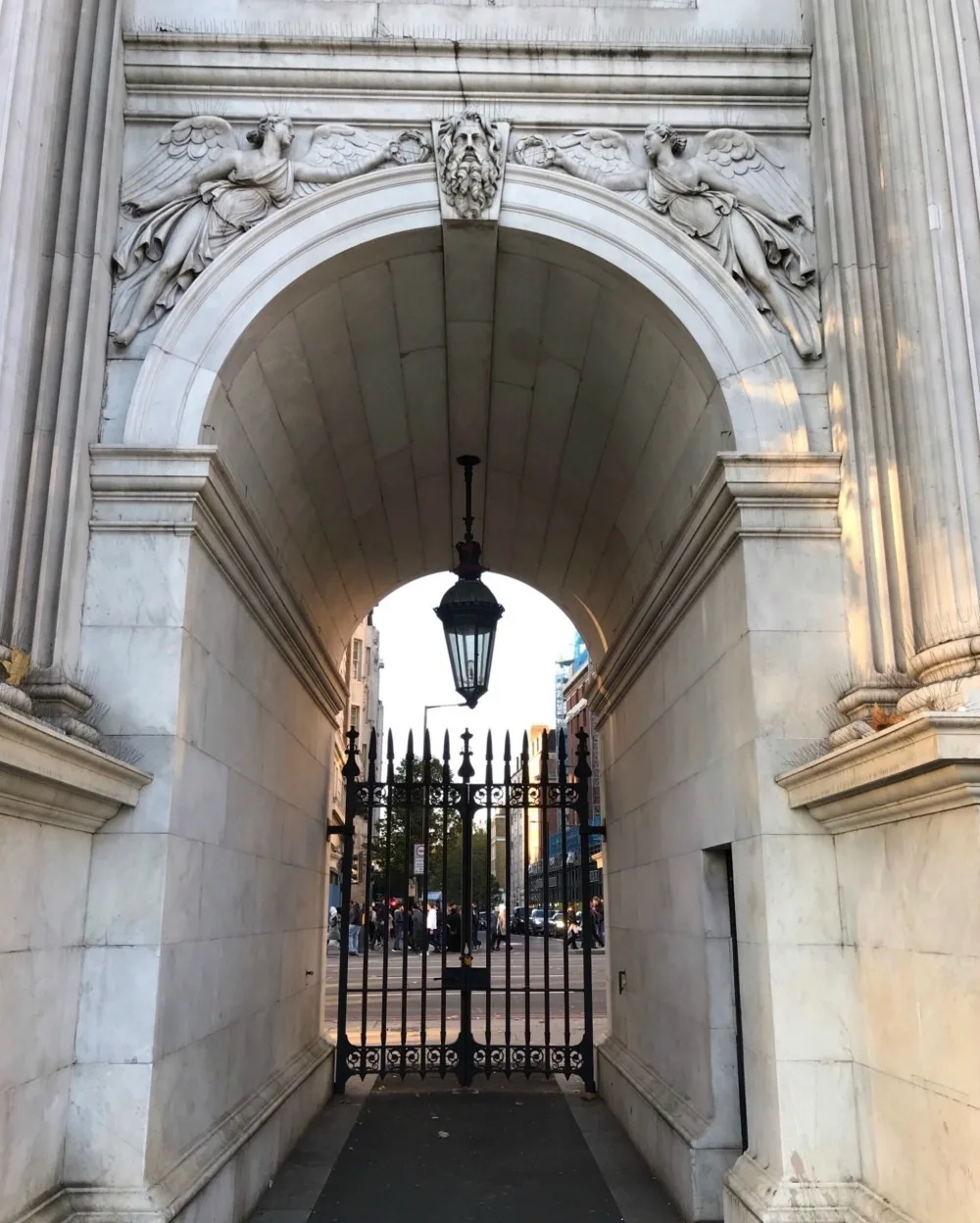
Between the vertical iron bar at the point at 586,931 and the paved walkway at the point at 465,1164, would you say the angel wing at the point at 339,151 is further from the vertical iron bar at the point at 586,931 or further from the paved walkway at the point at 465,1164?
the vertical iron bar at the point at 586,931

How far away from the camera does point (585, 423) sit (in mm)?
8461

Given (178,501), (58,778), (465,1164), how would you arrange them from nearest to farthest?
(58,778) < (178,501) < (465,1164)

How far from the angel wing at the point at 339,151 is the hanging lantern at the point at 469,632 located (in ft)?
11.0

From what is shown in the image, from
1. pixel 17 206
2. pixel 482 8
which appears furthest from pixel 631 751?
pixel 17 206

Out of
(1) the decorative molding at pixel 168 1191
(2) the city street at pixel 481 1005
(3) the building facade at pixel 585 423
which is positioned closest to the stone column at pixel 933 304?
(3) the building facade at pixel 585 423

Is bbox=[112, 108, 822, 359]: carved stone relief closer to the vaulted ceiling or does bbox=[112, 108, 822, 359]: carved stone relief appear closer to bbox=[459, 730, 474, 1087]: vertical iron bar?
the vaulted ceiling

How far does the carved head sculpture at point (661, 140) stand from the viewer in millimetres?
6422

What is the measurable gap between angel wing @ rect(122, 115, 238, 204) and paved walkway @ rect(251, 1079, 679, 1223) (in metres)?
6.47

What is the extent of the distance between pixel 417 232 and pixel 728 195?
1.92m

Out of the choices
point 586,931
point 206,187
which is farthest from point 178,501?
point 586,931

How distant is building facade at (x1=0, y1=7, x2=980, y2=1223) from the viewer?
4.68 m

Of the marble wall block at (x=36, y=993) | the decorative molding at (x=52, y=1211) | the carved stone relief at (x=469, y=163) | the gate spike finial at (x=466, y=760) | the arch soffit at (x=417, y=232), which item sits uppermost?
the carved stone relief at (x=469, y=163)

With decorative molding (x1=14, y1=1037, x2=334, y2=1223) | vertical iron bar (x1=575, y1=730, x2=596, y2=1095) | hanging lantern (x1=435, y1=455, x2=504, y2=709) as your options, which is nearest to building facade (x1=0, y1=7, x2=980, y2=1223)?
decorative molding (x1=14, y1=1037, x2=334, y2=1223)

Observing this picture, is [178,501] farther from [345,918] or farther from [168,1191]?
[345,918]
